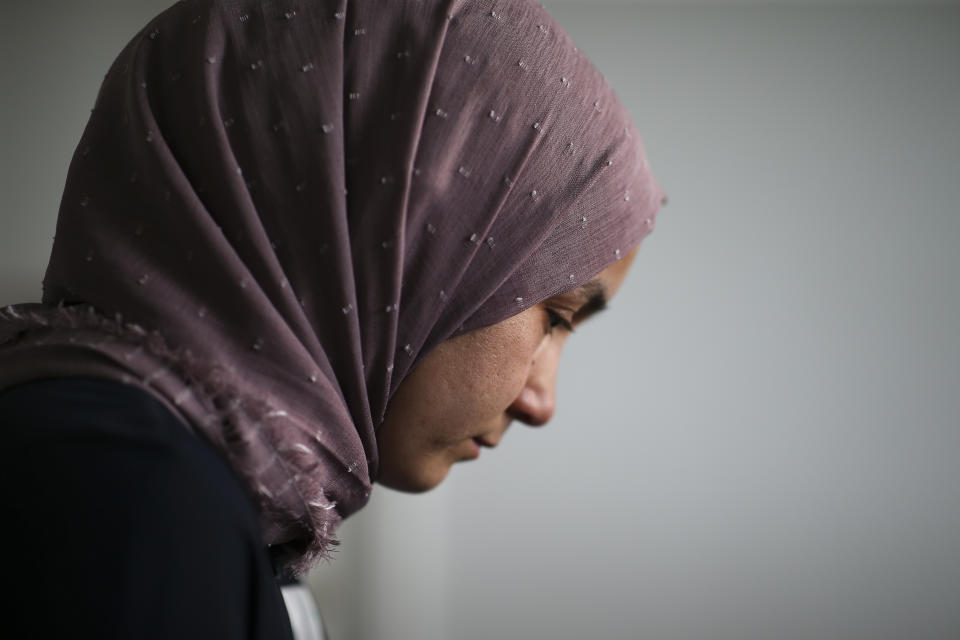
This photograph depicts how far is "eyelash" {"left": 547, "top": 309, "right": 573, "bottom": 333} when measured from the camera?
2.09ft

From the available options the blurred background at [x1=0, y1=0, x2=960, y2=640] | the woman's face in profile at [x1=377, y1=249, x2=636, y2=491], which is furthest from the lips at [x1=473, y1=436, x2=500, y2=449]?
the blurred background at [x1=0, y1=0, x2=960, y2=640]

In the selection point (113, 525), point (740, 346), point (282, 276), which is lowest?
point (113, 525)

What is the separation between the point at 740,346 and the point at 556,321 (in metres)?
1.07

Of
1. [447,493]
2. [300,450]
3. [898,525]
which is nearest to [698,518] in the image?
[898,525]

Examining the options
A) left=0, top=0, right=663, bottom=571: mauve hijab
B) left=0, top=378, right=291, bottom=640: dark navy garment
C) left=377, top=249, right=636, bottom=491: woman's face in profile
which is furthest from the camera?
left=377, top=249, right=636, bottom=491: woman's face in profile

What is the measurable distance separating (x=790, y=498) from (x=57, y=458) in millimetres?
1535

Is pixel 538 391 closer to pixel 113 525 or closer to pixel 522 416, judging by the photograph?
pixel 522 416

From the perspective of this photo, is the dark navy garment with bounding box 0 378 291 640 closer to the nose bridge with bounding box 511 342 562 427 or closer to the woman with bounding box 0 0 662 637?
the woman with bounding box 0 0 662 637

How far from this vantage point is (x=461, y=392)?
580mm

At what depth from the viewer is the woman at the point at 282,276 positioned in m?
0.37

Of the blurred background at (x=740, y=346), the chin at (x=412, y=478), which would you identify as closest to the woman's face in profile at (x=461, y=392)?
the chin at (x=412, y=478)

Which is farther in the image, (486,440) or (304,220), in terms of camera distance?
(486,440)

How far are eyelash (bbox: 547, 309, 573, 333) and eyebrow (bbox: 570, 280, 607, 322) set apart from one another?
0.5 inches

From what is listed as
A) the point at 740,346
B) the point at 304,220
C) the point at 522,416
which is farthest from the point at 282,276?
the point at 740,346
